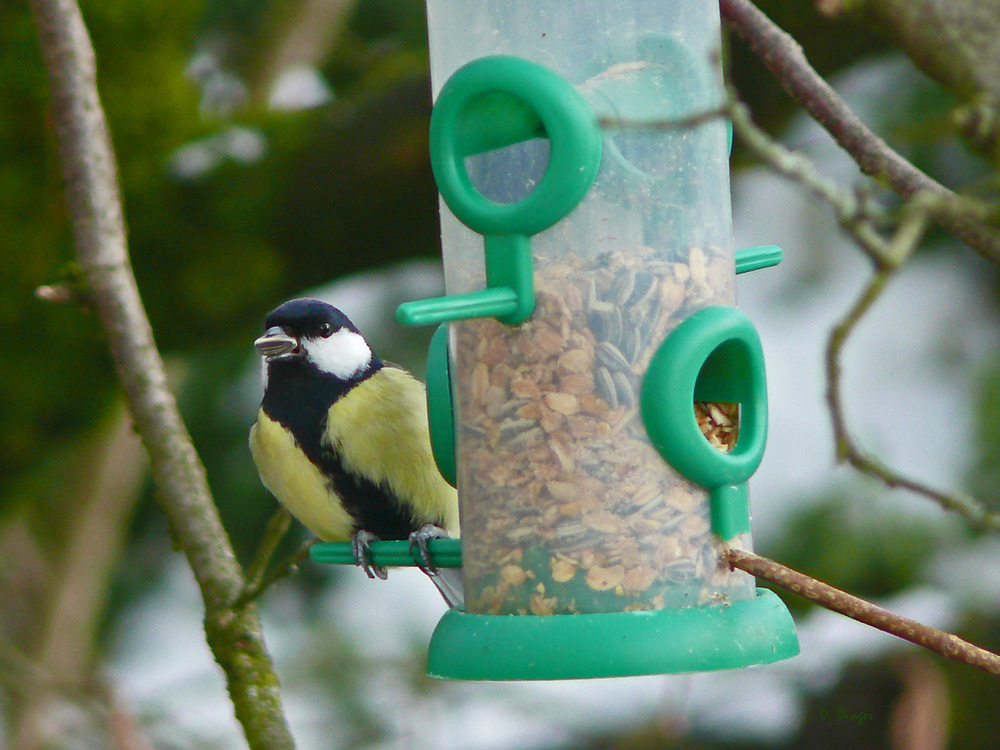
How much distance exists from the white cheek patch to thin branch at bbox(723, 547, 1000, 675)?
1.02m

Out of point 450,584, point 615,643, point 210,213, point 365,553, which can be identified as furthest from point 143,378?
point 210,213

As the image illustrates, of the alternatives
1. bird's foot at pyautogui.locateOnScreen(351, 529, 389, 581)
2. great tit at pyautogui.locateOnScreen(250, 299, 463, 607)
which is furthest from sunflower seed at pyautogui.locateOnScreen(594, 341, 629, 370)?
great tit at pyautogui.locateOnScreen(250, 299, 463, 607)

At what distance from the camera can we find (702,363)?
64.2 inches

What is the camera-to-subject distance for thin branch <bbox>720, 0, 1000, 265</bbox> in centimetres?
160

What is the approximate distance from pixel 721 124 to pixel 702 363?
401 mm

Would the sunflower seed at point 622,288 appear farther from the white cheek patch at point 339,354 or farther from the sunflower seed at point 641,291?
the white cheek patch at point 339,354

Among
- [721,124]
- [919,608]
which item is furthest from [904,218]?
[919,608]

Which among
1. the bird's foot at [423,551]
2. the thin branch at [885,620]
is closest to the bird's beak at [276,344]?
the bird's foot at [423,551]

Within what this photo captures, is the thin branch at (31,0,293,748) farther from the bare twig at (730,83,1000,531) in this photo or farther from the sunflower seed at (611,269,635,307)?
the bare twig at (730,83,1000,531)

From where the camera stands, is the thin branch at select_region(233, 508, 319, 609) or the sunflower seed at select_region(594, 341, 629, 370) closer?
the thin branch at select_region(233, 508, 319, 609)

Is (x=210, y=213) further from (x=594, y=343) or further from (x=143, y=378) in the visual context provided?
(x=594, y=343)

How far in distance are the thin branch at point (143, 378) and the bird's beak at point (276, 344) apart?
272 mm

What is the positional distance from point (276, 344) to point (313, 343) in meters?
0.13

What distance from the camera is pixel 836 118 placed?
5.60 feet
